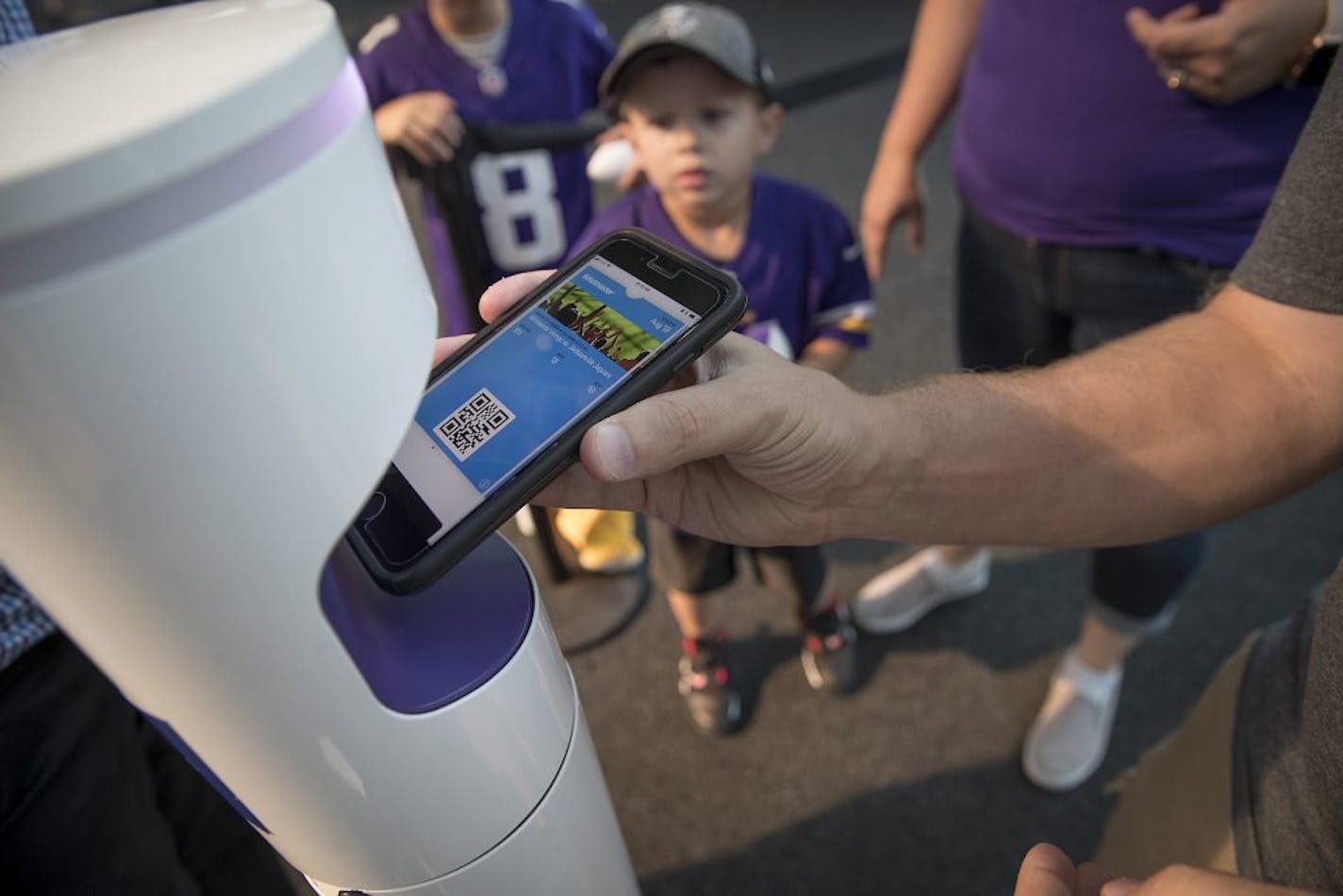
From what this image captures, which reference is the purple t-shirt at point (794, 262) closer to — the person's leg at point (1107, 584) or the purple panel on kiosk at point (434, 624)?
the person's leg at point (1107, 584)

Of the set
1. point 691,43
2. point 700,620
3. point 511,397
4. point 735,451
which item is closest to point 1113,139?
point 691,43

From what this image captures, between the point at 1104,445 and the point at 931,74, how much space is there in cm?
74

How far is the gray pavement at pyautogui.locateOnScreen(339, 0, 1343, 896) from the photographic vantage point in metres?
1.16

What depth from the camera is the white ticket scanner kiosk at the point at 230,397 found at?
28 cm

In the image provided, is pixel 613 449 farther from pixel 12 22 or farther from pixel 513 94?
pixel 513 94

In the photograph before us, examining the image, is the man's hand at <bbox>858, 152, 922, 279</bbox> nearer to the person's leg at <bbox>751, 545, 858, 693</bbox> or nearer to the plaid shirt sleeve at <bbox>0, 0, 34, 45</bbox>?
the person's leg at <bbox>751, 545, 858, 693</bbox>

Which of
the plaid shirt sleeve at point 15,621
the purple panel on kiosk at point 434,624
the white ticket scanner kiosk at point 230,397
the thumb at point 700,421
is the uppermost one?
the white ticket scanner kiosk at point 230,397

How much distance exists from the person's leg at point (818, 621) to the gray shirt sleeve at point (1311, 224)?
2.44 ft

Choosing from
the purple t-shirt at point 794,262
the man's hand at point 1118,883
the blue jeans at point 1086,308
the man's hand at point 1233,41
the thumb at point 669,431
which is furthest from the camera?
the purple t-shirt at point 794,262

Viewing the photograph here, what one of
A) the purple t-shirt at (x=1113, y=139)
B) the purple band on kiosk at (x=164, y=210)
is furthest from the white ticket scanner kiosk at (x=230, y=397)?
the purple t-shirt at (x=1113, y=139)

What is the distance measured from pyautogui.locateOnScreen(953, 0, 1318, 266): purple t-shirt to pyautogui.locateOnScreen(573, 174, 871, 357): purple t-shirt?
21 centimetres

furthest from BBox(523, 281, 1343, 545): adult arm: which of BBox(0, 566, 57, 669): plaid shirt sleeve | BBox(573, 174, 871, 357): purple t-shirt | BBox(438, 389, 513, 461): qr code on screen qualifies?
BBox(573, 174, 871, 357): purple t-shirt

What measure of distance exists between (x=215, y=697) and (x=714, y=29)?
920 millimetres

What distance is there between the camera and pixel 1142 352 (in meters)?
0.66
